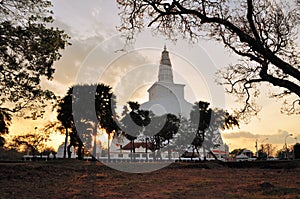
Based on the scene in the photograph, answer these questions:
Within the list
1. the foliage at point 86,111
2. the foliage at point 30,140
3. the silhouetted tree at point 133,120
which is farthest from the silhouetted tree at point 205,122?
the foliage at point 30,140

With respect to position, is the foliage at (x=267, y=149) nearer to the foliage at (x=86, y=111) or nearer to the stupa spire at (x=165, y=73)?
the stupa spire at (x=165, y=73)

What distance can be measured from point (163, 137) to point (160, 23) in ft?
152

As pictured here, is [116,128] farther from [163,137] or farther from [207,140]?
[207,140]

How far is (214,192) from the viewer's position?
42.6 feet

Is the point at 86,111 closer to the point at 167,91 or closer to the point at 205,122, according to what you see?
the point at 205,122

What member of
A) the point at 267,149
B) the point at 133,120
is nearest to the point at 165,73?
the point at 267,149

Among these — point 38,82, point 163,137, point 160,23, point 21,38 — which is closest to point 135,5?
point 160,23

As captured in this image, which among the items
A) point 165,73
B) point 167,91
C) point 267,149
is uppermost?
point 165,73

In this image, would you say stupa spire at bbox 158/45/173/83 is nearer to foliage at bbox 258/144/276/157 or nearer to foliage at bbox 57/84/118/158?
foliage at bbox 258/144/276/157

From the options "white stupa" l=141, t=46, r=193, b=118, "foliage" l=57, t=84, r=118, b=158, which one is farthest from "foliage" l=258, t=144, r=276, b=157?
"foliage" l=57, t=84, r=118, b=158

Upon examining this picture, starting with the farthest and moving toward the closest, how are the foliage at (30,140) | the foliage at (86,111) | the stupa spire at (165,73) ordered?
1. the stupa spire at (165,73)
2. the foliage at (30,140)
3. the foliage at (86,111)

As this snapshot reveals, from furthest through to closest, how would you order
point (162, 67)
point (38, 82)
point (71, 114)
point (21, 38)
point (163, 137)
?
point (162, 67) → point (163, 137) → point (71, 114) → point (38, 82) → point (21, 38)

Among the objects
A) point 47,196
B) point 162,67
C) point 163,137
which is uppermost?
point 162,67

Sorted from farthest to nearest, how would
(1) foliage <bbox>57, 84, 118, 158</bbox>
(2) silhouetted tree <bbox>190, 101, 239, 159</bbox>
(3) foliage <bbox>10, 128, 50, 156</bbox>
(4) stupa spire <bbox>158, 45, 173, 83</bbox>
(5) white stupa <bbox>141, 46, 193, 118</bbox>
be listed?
(4) stupa spire <bbox>158, 45, 173, 83</bbox> → (5) white stupa <bbox>141, 46, 193, 118</bbox> → (2) silhouetted tree <bbox>190, 101, 239, 159</bbox> → (3) foliage <bbox>10, 128, 50, 156</bbox> → (1) foliage <bbox>57, 84, 118, 158</bbox>
